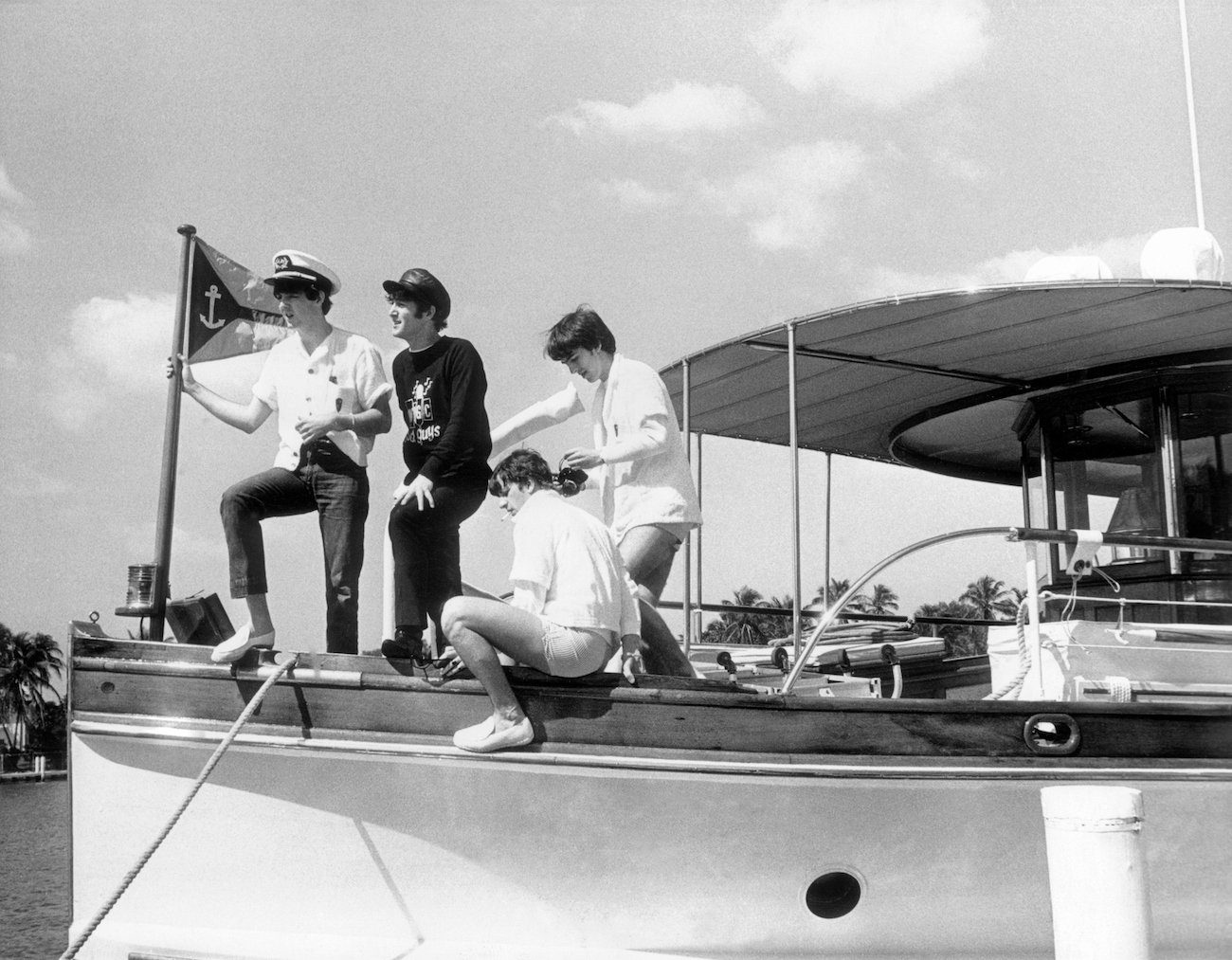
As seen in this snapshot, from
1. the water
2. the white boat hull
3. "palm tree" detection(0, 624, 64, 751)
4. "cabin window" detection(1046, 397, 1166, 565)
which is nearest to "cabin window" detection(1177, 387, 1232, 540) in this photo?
"cabin window" detection(1046, 397, 1166, 565)

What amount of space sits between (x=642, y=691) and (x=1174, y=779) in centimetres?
225

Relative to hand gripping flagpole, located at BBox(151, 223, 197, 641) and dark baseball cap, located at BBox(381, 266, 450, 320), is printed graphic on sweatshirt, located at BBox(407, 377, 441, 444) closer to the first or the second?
dark baseball cap, located at BBox(381, 266, 450, 320)

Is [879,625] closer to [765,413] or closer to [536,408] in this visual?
[765,413]

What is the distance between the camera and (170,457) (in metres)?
4.64

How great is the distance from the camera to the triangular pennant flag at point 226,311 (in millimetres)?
4895

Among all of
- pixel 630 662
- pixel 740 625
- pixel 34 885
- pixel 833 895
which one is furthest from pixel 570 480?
pixel 740 625

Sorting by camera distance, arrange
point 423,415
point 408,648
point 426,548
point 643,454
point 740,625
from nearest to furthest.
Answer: point 408,648 → point 426,548 → point 423,415 → point 643,454 → point 740,625

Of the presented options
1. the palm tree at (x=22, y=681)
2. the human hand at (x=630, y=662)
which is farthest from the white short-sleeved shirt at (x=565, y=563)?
the palm tree at (x=22, y=681)

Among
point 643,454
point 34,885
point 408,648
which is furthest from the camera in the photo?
point 34,885

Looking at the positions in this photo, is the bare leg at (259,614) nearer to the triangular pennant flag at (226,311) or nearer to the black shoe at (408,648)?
the black shoe at (408,648)

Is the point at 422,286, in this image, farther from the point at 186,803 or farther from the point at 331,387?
the point at 186,803

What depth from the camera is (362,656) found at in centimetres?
434

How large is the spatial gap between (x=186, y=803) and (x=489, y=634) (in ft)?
3.80

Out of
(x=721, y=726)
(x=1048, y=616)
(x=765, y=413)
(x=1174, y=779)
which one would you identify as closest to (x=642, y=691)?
(x=721, y=726)
